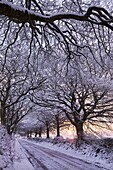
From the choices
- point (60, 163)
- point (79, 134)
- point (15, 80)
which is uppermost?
point (15, 80)

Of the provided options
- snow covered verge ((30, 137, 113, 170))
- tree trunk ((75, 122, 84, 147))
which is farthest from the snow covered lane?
tree trunk ((75, 122, 84, 147))

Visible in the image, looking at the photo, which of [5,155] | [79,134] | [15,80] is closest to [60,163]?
[5,155]

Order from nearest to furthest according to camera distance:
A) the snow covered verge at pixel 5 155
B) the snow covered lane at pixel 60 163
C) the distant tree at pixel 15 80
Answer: the snow covered verge at pixel 5 155
the snow covered lane at pixel 60 163
the distant tree at pixel 15 80

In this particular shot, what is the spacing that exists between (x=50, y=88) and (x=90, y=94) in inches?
154

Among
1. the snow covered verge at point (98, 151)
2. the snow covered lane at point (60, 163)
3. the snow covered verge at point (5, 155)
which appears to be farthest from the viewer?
the snow covered verge at point (98, 151)

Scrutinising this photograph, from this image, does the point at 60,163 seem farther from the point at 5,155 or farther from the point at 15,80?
the point at 15,80

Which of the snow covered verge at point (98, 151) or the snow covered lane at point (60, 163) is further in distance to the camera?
the snow covered verge at point (98, 151)

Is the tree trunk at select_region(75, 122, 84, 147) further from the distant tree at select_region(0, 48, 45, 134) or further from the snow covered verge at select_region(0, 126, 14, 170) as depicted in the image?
the snow covered verge at select_region(0, 126, 14, 170)

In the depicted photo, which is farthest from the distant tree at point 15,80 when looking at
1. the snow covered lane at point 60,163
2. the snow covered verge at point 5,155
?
the snow covered lane at point 60,163

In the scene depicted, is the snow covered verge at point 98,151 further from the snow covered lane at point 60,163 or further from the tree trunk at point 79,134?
the snow covered lane at point 60,163

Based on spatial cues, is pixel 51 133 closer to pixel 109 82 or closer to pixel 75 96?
pixel 75 96

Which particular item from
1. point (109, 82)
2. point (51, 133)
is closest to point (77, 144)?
point (109, 82)

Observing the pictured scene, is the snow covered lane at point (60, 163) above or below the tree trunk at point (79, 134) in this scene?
below

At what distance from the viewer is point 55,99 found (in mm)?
29938
